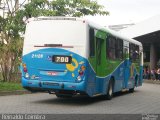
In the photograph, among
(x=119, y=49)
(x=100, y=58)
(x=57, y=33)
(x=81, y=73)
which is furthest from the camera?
(x=119, y=49)

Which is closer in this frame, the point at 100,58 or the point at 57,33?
the point at 57,33

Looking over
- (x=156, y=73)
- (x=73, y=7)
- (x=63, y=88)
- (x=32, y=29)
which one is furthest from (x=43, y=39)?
(x=156, y=73)

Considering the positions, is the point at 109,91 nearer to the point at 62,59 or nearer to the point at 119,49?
the point at 119,49

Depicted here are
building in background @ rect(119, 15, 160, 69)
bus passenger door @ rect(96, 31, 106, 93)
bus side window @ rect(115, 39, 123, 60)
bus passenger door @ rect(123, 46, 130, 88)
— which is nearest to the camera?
bus passenger door @ rect(96, 31, 106, 93)

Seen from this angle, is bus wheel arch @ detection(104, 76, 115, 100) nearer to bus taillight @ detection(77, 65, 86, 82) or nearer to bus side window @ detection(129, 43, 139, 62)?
bus taillight @ detection(77, 65, 86, 82)

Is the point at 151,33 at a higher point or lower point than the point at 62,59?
higher

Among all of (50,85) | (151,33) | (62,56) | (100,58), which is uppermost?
(151,33)

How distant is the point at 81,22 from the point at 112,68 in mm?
3936

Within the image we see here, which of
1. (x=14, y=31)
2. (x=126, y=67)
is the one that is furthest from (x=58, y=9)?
(x=126, y=67)

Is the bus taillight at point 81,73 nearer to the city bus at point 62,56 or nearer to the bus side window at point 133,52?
the city bus at point 62,56

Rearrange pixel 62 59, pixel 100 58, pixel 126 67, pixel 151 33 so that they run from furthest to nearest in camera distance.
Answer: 1. pixel 151 33
2. pixel 126 67
3. pixel 100 58
4. pixel 62 59

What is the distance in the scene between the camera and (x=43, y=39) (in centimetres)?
1614

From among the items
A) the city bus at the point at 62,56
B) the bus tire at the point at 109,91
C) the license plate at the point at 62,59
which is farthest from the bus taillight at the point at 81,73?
the bus tire at the point at 109,91

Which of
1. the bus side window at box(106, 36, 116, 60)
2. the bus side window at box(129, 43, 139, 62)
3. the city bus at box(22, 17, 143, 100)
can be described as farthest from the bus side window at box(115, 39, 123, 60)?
the city bus at box(22, 17, 143, 100)
